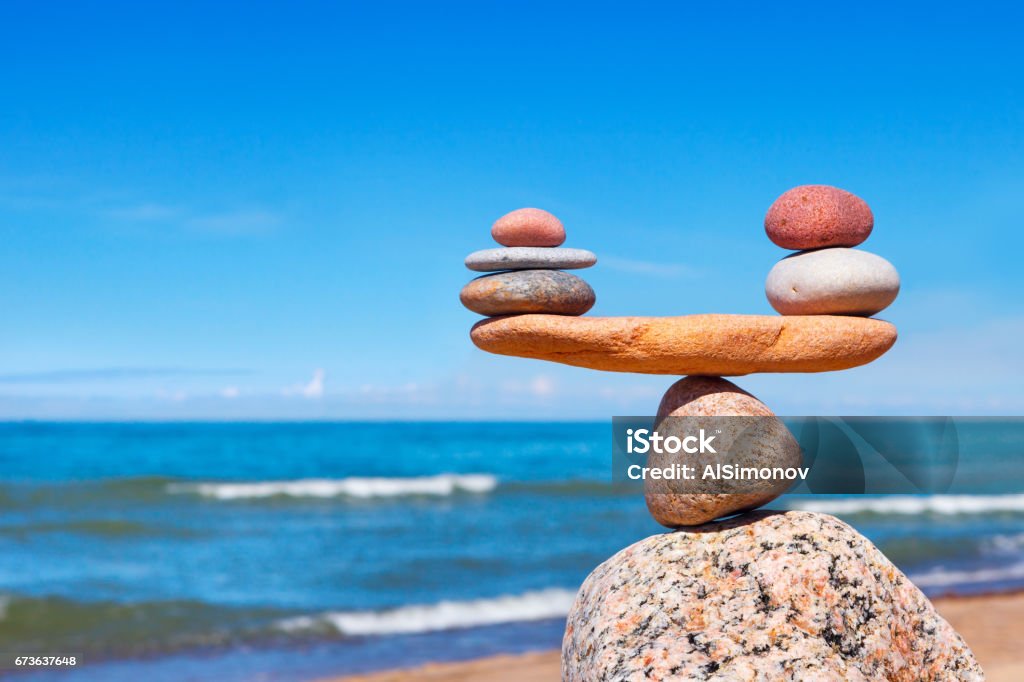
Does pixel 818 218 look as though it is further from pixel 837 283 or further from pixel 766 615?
pixel 766 615

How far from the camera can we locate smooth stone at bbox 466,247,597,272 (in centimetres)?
602

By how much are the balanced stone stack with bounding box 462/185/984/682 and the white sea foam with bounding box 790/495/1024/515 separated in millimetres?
14348

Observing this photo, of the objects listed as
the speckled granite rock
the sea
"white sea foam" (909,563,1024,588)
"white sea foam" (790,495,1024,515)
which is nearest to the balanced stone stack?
the speckled granite rock

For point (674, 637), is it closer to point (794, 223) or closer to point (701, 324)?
point (701, 324)

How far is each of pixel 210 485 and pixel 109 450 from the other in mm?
16665

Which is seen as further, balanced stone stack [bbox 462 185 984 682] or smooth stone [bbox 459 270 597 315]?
smooth stone [bbox 459 270 597 315]

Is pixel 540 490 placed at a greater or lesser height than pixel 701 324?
lesser

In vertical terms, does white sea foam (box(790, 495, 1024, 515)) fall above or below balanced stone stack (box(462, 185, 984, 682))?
below

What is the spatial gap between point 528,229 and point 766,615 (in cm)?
284

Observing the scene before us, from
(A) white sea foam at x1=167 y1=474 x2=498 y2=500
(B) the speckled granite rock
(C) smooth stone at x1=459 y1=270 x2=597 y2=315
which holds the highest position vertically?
(C) smooth stone at x1=459 y1=270 x2=597 y2=315

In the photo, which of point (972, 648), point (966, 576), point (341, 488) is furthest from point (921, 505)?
point (341, 488)

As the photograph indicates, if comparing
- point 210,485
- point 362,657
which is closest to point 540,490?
point 210,485

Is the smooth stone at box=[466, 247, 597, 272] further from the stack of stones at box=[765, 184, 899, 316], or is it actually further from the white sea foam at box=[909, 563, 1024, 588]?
the white sea foam at box=[909, 563, 1024, 588]

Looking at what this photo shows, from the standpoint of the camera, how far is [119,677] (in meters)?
9.38
